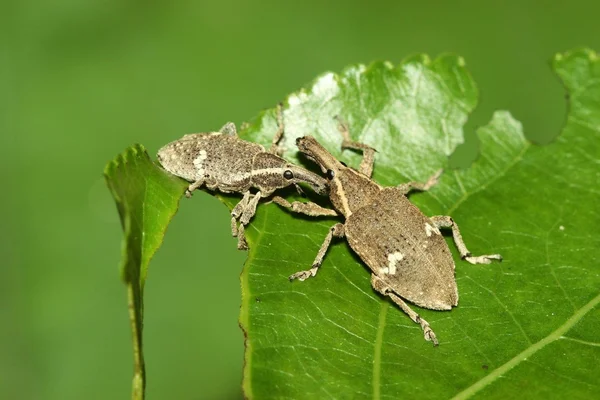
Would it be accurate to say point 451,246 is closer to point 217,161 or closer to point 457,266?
point 457,266

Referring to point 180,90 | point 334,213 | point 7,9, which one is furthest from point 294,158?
point 7,9

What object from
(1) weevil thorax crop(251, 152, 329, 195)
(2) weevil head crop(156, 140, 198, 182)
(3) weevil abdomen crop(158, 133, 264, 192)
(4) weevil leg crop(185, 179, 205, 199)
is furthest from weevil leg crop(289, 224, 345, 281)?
(2) weevil head crop(156, 140, 198, 182)

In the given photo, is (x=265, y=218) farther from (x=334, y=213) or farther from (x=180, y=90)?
(x=180, y=90)

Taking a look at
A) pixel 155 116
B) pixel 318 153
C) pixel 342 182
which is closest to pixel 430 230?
pixel 342 182

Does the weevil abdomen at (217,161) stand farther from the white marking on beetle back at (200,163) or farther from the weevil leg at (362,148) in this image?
the weevil leg at (362,148)

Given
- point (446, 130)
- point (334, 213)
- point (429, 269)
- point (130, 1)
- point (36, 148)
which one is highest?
point (130, 1)

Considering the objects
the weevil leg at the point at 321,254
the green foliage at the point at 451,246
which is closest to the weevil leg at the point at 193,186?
the green foliage at the point at 451,246
